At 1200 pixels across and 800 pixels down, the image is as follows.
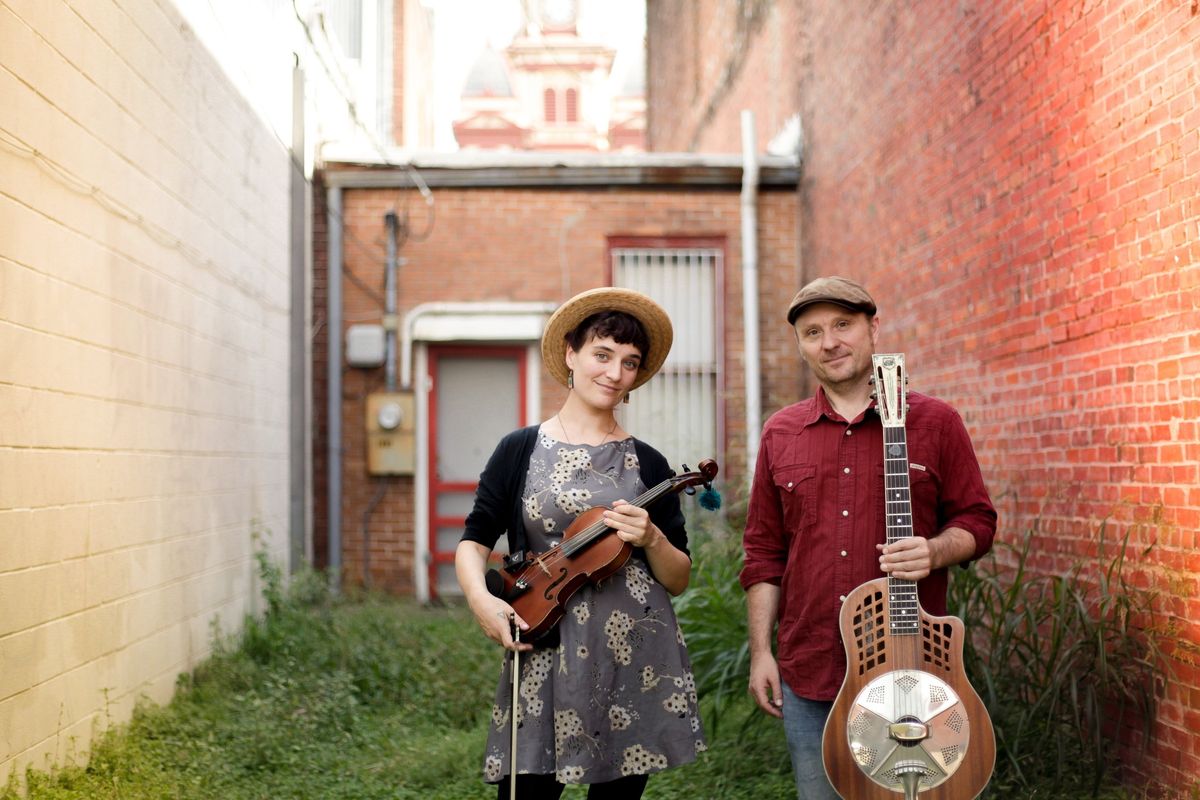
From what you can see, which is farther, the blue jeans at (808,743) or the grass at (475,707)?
the grass at (475,707)

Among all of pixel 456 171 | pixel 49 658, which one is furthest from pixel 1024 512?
pixel 456 171

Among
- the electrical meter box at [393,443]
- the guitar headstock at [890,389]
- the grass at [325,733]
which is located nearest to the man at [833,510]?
the guitar headstock at [890,389]

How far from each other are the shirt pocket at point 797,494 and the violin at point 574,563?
0.75 feet

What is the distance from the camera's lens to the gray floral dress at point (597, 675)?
10.3 ft

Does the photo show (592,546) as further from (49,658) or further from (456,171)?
(456,171)

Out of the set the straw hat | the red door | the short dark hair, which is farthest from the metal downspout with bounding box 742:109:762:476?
the short dark hair

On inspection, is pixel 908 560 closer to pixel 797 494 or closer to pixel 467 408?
pixel 797 494

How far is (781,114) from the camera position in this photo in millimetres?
12250

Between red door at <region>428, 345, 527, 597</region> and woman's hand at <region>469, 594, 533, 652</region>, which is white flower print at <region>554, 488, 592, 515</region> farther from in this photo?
red door at <region>428, 345, 527, 597</region>

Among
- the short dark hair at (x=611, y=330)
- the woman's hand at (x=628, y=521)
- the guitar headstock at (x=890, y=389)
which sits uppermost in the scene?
the short dark hair at (x=611, y=330)

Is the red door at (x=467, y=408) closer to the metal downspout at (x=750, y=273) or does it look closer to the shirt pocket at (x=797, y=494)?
the metal downspout at (x=750, y=273)

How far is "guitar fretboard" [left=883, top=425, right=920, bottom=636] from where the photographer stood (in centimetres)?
295

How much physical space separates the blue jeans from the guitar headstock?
2.44 feet

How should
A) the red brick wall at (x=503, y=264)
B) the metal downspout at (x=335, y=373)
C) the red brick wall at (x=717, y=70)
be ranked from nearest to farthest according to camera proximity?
the metal downspout at (x=335, y=373) → the red brick wall at (x=503, y=264) → the red brick wall at (x=717, y=70)
